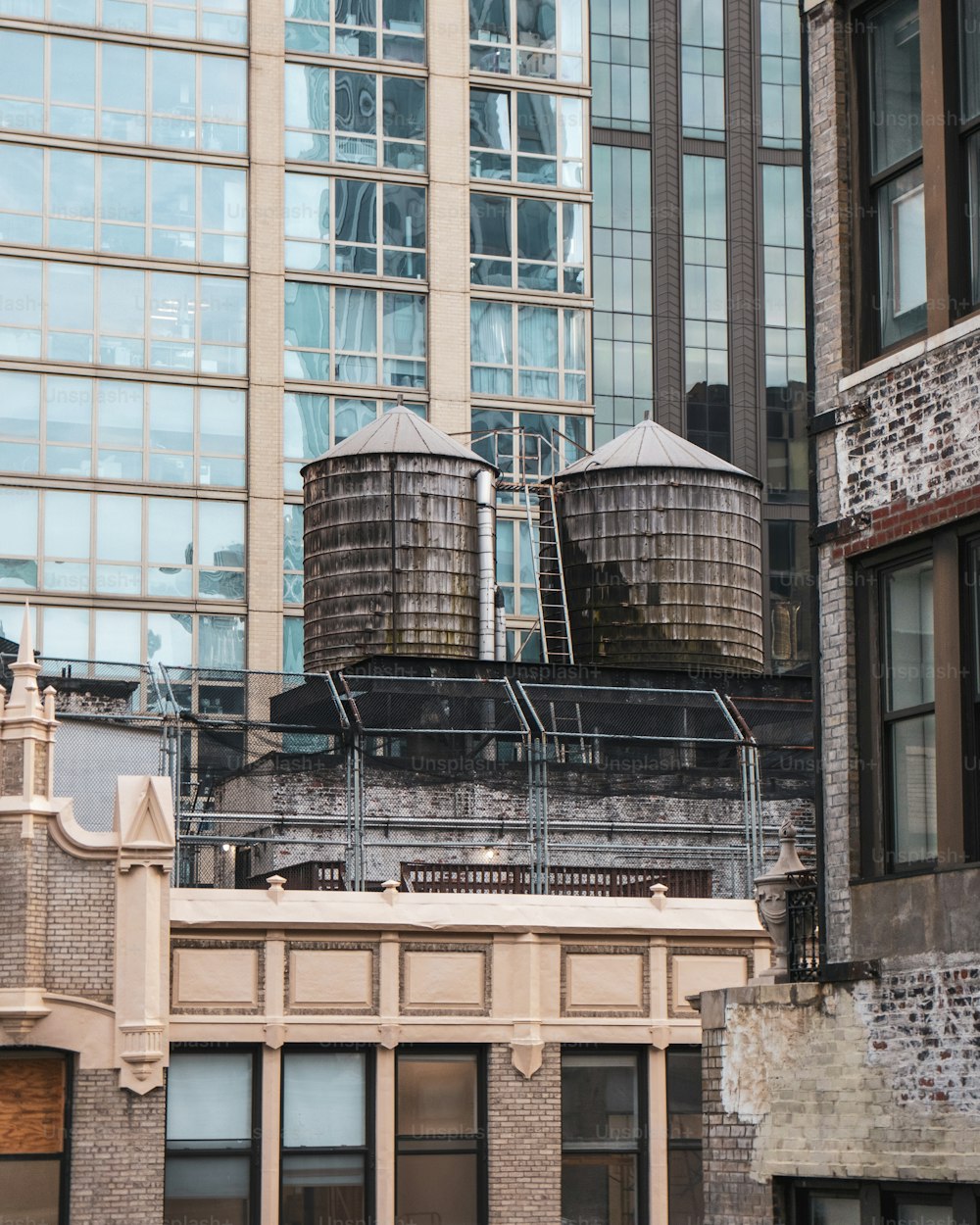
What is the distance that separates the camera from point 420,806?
36625 mm

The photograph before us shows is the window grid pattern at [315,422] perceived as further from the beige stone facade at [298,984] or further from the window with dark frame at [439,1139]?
the window with dark frame at [439,1139]

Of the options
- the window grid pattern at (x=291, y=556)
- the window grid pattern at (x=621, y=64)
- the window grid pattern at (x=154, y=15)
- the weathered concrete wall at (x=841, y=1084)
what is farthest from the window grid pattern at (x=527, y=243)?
the weathered concrete wall at (x=841, y=1084)

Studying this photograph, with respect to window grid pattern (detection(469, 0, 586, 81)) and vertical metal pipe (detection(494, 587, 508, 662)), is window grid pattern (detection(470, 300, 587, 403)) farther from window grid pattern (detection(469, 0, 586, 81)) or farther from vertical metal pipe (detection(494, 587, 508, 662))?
vertical metal pipe (detection(494, 587, 508, 662))

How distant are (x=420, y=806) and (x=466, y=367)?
32.8m

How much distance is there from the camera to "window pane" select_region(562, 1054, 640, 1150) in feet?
96.5

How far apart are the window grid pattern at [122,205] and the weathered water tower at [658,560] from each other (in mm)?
23213

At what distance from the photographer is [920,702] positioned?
17.3 meters

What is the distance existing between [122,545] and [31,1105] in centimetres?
3829

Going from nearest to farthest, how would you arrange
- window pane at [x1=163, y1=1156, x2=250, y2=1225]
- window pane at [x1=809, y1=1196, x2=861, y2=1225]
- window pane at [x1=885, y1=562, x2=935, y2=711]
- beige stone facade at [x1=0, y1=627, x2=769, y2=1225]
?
1. window pane at [x1=885, y1=562, x2=935, y2=711]
2. window pane at [x1=809, y1=1196, x2=861, y2=1225]
3. beige stone facade at [x1=0, y1=627, x2=769, y2=1225]
4. window pane at [x1=163, y1=1156, x2=250, y2=1225]

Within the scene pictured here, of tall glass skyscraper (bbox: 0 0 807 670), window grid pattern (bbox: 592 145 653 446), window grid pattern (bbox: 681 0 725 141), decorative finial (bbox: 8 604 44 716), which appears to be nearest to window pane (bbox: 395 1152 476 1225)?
decorative finial (bbox: 8 604 44 716)

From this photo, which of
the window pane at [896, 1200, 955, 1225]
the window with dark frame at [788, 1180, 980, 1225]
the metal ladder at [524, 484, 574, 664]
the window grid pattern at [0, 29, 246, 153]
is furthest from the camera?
the window grid pattern at [0, 29, 246, 153]

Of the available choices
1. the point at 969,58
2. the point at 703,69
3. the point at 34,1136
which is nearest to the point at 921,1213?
the point at 969,58

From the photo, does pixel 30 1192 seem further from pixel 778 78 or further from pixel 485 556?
pixel 778 78

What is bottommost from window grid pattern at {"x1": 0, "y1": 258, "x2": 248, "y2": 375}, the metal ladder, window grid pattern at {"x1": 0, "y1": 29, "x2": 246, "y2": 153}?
the metal ladder
